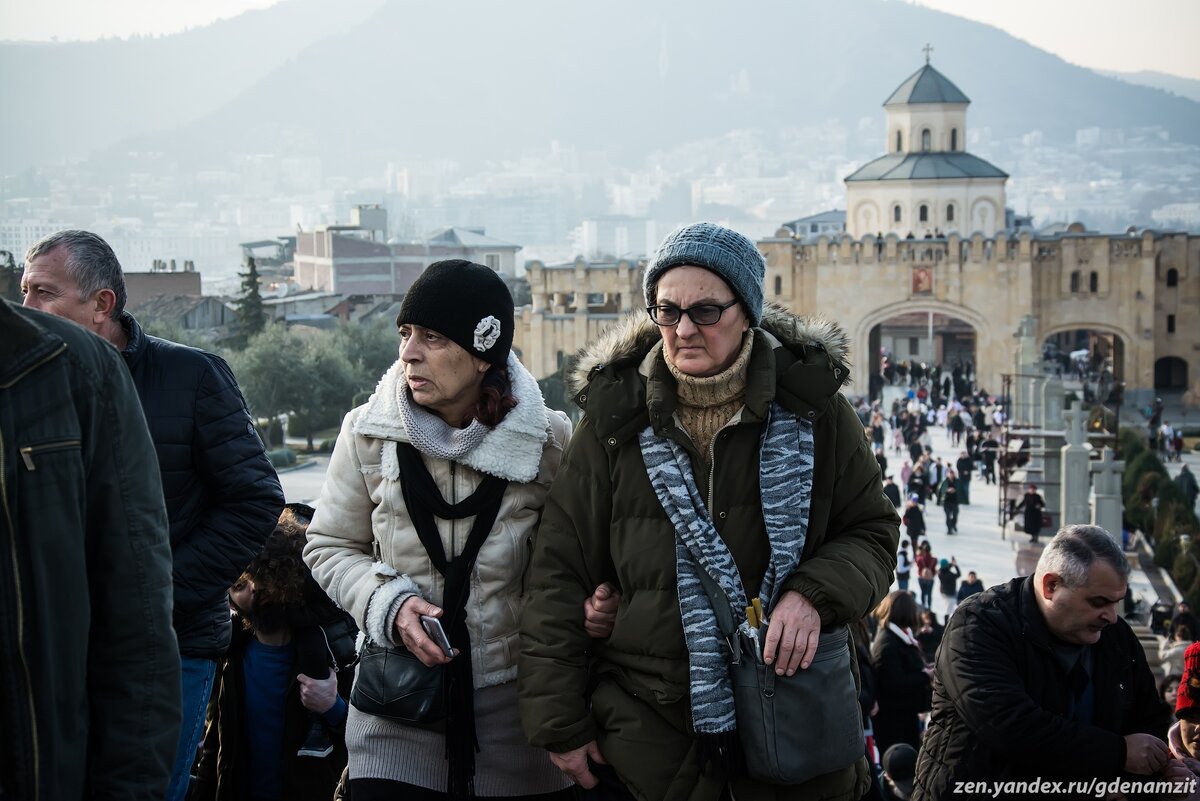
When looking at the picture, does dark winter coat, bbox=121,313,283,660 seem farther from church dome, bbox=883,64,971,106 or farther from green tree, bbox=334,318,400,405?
church dome, bbox=883,64,971,106

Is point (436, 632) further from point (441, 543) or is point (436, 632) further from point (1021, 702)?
point (1021, 702)

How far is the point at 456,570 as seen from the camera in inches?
97.0

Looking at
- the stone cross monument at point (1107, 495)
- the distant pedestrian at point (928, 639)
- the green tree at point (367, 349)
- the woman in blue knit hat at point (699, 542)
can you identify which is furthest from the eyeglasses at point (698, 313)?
the green tree at point (367, 349)

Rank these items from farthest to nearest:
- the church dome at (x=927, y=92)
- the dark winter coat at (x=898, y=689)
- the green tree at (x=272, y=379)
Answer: the church dome at (x=927, y=92)
the green tree at (x=272, y=379)
the dark winter coat at (x=898, y=689)

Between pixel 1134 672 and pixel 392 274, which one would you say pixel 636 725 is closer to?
pixel 1134 672

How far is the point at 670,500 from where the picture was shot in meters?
2.33

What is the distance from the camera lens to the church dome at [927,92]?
50.6 m

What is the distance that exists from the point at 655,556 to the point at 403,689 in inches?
19.2

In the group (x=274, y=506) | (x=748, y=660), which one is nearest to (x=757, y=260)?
(x=748, y=660)

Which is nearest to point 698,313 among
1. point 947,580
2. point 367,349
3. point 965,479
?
point 947,580

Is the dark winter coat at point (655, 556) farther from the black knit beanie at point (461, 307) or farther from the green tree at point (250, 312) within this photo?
the green tree at point (250, 312)

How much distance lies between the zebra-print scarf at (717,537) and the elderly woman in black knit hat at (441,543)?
313 mm

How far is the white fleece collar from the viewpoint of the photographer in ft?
8.23

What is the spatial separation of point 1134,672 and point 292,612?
169cm
